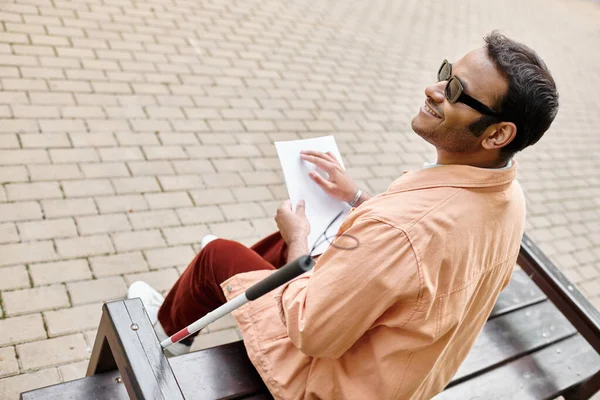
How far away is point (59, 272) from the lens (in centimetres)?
322

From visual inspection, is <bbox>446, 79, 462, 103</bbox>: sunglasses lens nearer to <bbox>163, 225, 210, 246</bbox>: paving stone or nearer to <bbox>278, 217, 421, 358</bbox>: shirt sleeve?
<bbox>278, 217, 421, 358</bbox>: shirt sleeve

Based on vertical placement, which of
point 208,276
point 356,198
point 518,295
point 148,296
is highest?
point 356,198

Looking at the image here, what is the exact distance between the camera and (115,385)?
204 centimetres

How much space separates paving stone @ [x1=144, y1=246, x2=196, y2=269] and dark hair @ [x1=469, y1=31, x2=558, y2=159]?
220 centimetres

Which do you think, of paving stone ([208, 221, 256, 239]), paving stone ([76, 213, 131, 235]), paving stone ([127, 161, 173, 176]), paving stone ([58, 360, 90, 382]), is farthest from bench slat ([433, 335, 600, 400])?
paving stone ([127, 161, 173, 176])

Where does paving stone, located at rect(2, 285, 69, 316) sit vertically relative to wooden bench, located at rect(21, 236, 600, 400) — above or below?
below

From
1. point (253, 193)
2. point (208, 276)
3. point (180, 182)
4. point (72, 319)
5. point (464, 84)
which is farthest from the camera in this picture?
point (253, 193)

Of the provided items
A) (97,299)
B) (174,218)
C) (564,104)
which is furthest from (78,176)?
(564,104)

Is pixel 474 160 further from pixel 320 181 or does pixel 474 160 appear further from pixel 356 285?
pixel 320 181

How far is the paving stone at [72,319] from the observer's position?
2963mm

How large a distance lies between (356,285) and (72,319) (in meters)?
1.93

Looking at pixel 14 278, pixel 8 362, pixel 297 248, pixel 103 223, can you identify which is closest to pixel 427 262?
pixel 297 248

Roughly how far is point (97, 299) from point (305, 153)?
1395mm

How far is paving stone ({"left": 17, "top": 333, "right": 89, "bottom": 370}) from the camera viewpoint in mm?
2781
